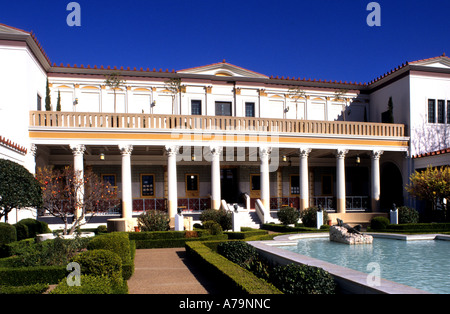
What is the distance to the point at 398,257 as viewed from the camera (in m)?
12.8

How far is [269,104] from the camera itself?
104ft

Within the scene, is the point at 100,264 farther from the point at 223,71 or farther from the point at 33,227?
the point at 223,71

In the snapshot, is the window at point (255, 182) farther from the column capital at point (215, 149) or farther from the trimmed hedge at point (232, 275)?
the trimmed hedge at point (232, 275)

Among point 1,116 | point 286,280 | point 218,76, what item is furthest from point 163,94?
point 286,280

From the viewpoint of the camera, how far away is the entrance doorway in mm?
32656

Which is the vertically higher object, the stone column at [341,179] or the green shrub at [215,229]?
the stone column at [341,179]

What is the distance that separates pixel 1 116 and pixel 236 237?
1383 centimetres

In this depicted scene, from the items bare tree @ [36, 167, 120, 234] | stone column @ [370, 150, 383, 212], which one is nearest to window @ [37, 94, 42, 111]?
bare tree @ [36, 167, 120, 234]

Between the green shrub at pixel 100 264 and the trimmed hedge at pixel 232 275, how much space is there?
2384 mm

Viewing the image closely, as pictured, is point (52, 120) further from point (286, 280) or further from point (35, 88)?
point (286, 280)

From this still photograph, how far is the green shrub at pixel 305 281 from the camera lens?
758cm

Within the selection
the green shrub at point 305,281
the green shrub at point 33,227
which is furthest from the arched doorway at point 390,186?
the green shrub at point 305,281

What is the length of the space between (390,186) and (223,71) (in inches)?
614

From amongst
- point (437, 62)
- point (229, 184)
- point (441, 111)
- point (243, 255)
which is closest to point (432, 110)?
point (441, 111)
